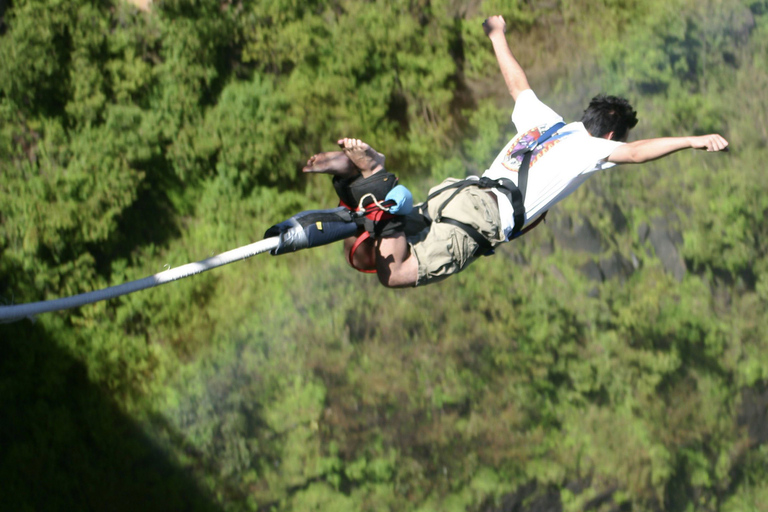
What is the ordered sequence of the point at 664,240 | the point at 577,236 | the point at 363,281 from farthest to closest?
the point at 664,240 → the point at 577,236 → the point at 363,281

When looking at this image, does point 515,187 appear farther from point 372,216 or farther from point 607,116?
point 372,216

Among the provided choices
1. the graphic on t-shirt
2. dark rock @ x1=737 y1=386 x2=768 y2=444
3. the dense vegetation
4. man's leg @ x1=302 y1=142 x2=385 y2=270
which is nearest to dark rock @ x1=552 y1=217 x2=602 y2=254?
the dense vegetation

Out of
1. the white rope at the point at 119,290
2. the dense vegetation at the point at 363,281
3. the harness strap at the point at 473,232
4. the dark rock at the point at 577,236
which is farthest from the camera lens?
the dark rock at the point at 577,236

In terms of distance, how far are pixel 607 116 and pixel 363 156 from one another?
975mm

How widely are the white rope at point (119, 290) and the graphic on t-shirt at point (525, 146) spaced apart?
3.38 ft

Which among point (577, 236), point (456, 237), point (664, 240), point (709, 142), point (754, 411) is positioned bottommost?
point (754, 411)

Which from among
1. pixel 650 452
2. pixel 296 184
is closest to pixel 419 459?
pixel 650 452

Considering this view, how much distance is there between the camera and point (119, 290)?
1849 mm

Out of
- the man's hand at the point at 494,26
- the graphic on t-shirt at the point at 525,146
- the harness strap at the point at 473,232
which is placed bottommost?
the harness strap at the point at 473,232

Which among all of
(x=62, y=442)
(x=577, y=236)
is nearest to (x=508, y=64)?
(x=577, y=236)

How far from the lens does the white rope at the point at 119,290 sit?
5.80 ft

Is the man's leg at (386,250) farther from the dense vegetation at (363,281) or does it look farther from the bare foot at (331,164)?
the dense vegetation at (363,281)

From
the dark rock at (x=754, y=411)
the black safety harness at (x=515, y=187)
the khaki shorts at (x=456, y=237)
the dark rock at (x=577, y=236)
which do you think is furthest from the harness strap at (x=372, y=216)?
the dark rock at (x=754, y=411)

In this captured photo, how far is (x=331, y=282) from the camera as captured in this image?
642 cm
